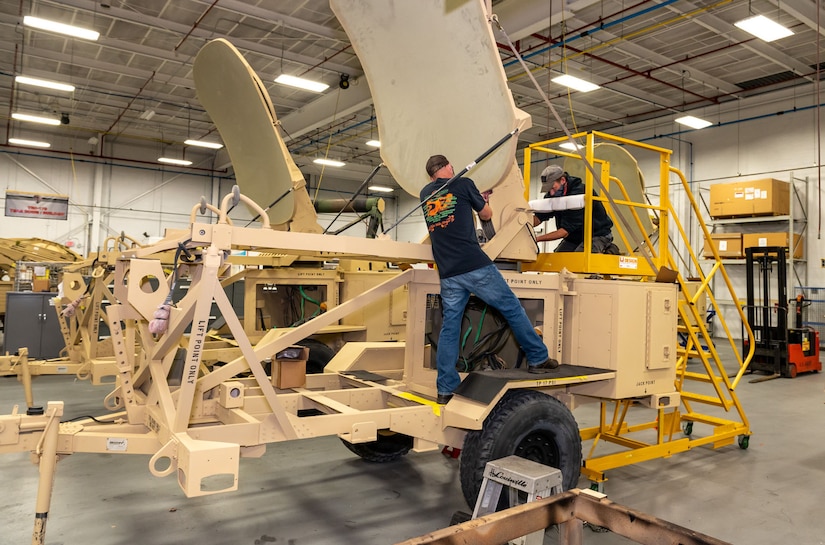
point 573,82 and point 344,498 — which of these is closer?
point 344,498

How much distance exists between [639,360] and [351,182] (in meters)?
24.8

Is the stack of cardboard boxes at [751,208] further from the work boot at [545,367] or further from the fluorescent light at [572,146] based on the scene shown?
the work boot at [545,367]

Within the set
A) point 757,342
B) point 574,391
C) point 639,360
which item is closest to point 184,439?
point 574,391

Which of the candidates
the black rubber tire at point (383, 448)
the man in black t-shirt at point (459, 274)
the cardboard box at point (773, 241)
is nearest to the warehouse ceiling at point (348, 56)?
the cardboard box at point (773, 241)

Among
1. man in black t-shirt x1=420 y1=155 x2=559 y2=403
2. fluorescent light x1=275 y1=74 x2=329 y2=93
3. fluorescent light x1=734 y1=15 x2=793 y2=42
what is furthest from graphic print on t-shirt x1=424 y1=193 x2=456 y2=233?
fluorescent light x1=275 y1=74 x2=329 y2=93

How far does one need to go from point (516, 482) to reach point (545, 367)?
1294mm

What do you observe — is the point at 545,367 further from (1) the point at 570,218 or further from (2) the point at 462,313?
(1) the point at 570,218

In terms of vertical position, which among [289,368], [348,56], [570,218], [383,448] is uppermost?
[348,56]

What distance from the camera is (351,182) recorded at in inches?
1114

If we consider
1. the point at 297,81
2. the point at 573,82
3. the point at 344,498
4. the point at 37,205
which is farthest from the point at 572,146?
the point at 37,205

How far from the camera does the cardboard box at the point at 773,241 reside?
552 inches

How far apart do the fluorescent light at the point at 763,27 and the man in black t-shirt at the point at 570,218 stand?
21.7ft

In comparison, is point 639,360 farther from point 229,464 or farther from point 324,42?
point 324,42

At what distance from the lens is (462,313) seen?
4.08 metres
